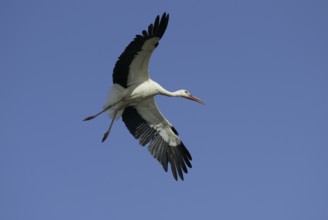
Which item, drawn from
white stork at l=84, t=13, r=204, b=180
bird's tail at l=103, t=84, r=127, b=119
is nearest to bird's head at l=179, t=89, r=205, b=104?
white stork at l=84, t=13, r=204, b=180

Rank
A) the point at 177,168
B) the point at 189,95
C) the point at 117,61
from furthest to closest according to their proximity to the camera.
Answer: the point at 189,95, the point at 177,168, the point at 117,61

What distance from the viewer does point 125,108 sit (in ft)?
41.7

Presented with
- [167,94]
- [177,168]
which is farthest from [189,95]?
[177,168]

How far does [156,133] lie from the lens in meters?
12.9

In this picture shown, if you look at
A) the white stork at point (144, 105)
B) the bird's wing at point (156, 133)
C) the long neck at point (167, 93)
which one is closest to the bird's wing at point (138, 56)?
the white stork at point (144, 105)

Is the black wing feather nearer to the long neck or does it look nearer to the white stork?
the white stork

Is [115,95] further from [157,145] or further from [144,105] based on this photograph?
[157,145]

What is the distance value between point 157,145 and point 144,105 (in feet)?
3.32

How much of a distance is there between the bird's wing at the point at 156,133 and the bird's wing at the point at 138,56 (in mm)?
815

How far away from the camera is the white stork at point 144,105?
36.8 feet

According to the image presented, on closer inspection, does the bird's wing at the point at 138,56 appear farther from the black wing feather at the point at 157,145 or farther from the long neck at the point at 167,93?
the black wing feather at the point at 157,145

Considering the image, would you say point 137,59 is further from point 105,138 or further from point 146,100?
point 105,138

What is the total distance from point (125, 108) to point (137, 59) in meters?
1.69

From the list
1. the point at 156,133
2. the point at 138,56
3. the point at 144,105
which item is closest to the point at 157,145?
the point at 156,133
